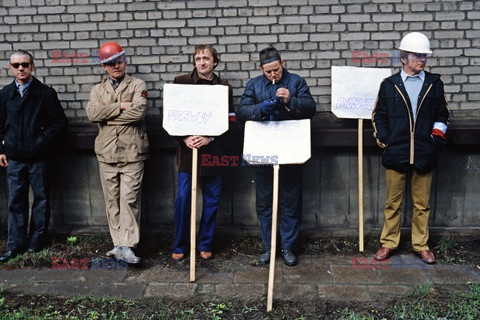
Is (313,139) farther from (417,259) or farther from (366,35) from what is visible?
(417,259)

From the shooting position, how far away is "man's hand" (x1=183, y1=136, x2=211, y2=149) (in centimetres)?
498

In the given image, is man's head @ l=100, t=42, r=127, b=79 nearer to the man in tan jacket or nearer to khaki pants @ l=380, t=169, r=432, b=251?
the man in tan jacket

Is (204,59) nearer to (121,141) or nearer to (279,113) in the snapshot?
(279,113)

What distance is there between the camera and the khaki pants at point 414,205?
5211mm

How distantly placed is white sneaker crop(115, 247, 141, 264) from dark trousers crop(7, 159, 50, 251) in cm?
96

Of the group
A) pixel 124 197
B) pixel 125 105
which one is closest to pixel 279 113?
pixel 125 105

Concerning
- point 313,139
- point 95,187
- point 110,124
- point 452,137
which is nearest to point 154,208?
point 95,187

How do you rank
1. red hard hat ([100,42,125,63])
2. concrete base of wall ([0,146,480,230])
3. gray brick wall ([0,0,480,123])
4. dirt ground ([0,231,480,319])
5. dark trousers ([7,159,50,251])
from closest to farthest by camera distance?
1. dirt ground ([0,231,480,319])
2. red hard hat ([100,42,125,63])
3. dark trousers ([7,159,50,251])
4. gray brick wall ([0,0,480,123])
5. concrete base of wall ([0,146,480,230])

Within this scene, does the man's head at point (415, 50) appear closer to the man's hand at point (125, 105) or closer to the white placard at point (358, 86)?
the white placard at point (358, 86)

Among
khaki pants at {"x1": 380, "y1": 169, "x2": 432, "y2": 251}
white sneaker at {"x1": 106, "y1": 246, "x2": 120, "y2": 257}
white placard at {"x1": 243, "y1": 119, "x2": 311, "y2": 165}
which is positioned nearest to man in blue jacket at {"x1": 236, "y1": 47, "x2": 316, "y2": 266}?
white placard at {"x1": 243, "y1": 119, "x2": 311, "y2": 165}

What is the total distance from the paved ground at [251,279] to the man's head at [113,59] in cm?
188

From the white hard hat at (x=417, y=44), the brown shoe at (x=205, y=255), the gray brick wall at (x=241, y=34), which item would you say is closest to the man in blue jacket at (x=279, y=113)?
the brown shoe at (x=205, y=255)

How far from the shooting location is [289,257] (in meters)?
5.26

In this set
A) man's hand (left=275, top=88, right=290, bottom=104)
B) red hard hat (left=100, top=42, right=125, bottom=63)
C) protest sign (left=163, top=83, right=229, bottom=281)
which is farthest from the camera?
red hard hat (left=100, top=42, right=125, bottom=63)
